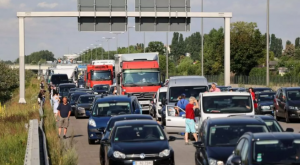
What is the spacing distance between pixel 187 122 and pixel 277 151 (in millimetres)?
12496

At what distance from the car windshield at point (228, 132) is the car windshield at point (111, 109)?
33.5ft

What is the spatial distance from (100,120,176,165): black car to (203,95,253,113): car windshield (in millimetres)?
4487

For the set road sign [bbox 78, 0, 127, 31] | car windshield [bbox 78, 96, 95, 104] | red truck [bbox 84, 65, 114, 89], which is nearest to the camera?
car windshield [bbox 78, 96, 95, 104]

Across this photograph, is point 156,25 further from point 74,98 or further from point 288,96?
point 288,96

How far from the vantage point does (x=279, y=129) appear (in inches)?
624

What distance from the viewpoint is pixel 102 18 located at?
149 ft

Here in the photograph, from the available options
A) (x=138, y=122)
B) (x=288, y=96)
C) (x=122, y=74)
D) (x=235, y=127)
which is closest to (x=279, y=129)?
(x=235, y=127)

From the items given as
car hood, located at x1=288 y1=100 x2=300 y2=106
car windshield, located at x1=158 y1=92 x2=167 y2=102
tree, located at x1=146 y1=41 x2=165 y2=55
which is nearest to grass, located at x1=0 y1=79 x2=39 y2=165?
car windshield, located at x1=158 y1=92 x2=167 y2=102

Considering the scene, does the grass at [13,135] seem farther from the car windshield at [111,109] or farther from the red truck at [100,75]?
the red truck at [100,75]

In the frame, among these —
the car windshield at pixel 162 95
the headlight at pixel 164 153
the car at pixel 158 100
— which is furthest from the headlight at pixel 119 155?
the car windshield at pixel 162 95

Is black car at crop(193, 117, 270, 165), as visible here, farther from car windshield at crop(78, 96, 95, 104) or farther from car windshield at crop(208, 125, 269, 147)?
car windshield at crop(78, 96, 95, 104)

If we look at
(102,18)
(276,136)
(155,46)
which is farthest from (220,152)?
(155,46)

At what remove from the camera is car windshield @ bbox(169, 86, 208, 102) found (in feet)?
96.8

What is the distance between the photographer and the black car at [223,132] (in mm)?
13719
